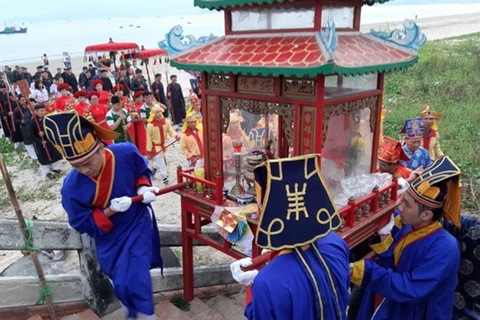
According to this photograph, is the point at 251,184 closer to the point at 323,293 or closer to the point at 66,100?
the point at 323,293

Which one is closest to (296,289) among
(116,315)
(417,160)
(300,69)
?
(300,69)

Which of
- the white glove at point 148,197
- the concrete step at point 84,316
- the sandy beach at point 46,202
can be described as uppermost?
the white glove at point 148,197

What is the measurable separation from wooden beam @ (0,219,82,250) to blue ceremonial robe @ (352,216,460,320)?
280 cm

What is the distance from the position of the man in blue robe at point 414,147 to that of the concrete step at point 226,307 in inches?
115

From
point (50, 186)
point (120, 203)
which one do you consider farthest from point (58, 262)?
point (50, 186)

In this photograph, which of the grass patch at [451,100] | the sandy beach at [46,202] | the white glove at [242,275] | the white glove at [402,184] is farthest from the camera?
the grass patch at [451,100]

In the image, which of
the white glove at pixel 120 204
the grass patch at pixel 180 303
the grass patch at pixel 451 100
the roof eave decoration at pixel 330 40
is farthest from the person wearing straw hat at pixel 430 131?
the white glove at pixel 120 204

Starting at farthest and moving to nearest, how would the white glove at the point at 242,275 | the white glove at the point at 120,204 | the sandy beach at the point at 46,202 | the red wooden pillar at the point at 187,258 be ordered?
the sandy beach at the point at 46,202
the red wooden pillar at the point at 187,258
the white glove at the point at 120,204
the white glove at the point at 242,275

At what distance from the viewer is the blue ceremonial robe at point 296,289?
2.14 m

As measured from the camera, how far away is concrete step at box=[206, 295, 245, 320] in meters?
4.86

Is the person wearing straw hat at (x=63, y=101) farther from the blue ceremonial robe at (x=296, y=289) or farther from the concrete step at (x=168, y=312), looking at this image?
the blue ceremonial robe at (x=296, y=289)

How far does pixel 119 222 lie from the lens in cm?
388

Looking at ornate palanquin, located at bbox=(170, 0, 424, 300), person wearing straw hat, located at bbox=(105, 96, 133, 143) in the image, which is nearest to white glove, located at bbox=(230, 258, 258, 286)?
ornate palanquin, located at bbox=(170, 0, 424, 300)

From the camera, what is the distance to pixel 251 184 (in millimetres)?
4684
